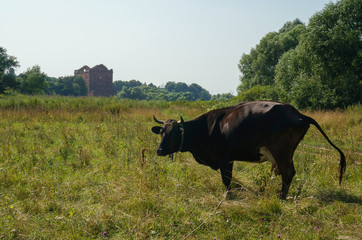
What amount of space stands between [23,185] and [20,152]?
2867 mm

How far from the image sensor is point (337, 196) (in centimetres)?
532

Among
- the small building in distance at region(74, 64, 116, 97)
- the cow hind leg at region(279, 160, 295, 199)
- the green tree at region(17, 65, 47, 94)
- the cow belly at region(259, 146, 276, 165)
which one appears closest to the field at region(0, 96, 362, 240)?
the cow hind leg at region(279, 160, 295, 199)

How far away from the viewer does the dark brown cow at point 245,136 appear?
5023 mm

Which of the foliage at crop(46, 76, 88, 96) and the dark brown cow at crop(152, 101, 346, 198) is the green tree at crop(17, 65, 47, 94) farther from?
the dark brown cow at crop(152, 101, 346, 198)

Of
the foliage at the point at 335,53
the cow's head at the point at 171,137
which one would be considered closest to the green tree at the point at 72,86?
the foliage at the point at 335,53

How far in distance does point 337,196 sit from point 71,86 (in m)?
126

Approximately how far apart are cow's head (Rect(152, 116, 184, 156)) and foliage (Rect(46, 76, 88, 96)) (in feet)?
393

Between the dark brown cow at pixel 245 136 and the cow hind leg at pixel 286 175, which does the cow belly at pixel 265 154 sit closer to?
the dark brown cow at pixel 245 136

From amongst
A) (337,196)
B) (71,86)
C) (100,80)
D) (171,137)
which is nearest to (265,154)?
(337,196)

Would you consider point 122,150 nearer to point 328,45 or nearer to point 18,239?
point 18,239

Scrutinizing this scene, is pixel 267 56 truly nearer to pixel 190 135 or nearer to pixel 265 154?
pixel 190 135

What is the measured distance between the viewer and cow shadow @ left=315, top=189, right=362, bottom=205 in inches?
202

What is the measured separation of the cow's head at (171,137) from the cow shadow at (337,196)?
278 cm

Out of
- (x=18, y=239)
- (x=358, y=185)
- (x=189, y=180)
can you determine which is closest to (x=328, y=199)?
(x=358, y=185)
